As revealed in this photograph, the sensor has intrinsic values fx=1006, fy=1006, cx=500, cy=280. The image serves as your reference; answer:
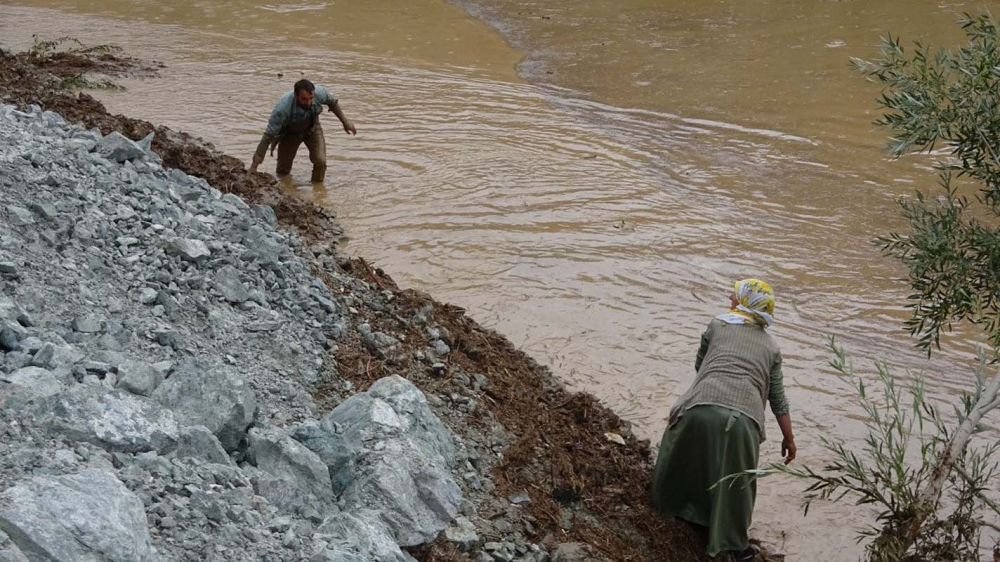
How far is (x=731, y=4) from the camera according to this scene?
20.9 metres

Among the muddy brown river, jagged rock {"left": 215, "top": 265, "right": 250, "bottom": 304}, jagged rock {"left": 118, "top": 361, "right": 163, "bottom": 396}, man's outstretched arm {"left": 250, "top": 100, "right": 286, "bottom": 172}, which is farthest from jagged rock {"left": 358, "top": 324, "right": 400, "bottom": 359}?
man's outstretched arm {"left": 250, "top": 100, "right": 286, "bottom": 172}

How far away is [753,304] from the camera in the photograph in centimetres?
549

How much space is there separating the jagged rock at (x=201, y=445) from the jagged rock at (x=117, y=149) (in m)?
4.00

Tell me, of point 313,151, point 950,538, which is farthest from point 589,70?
point 950,538

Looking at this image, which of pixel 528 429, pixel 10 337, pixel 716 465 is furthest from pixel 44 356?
pixel 716 465

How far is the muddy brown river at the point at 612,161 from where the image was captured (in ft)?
26.3

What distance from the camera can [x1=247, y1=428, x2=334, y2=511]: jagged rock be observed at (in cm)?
418

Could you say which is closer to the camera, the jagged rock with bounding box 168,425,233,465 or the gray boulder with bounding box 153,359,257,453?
the jagged rock with bounding box 168,425,233,465

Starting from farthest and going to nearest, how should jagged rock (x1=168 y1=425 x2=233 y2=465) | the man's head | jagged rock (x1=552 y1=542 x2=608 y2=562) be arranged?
the man's head, jagged rock (x1=552 y1=542 x2=608 y2=562), jagged rock (x1=168 y1=425 x2=233 y2=465)

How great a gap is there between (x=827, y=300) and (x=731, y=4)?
44.6ft

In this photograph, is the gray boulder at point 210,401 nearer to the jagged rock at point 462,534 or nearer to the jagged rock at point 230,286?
the jagged rock at point 462,534

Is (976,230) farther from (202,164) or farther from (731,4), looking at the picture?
(731,4)

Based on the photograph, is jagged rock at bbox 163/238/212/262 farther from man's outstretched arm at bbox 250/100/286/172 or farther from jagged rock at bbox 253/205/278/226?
man's outstretched arm at bbox 250/100/286/172

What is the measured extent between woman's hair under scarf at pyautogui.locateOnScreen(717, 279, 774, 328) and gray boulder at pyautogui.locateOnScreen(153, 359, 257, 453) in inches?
106
